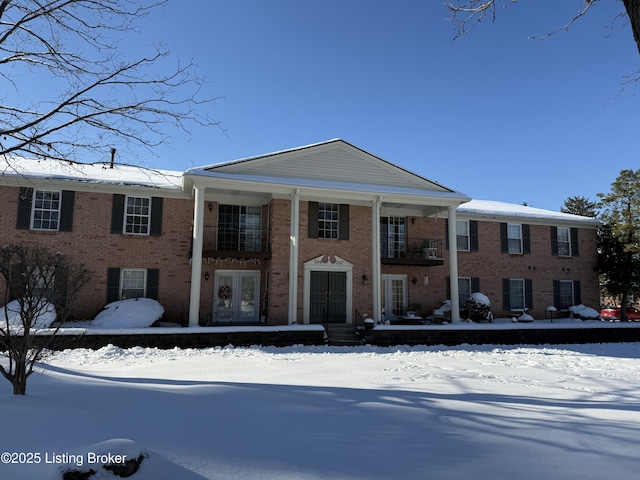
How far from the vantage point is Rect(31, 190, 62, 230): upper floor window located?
14969mm

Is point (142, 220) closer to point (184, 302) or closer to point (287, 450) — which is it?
point (184, 302)

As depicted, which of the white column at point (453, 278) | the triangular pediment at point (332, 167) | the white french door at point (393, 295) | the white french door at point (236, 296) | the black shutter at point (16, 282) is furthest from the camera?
the white french door at point (393, 295)

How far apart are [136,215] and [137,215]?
3 cm

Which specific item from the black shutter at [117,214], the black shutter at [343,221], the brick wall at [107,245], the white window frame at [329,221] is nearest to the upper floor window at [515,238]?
the black shutter at [343,221]

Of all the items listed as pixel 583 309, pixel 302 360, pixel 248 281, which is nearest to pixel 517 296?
pixel 583 309

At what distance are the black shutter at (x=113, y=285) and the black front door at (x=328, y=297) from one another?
276 inches

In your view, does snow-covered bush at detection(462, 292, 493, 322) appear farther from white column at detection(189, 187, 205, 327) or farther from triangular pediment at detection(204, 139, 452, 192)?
white column at detection(189, 187, 205, 327)

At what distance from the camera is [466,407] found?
5145 millimetres

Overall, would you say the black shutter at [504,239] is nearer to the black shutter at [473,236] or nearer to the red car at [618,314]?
the black shutter at [473,236]

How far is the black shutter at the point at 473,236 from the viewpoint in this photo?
1983 cm

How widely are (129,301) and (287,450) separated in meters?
12.8

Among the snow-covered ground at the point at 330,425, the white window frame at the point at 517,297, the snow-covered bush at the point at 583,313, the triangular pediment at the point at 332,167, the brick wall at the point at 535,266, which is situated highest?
the triangular pediment at the point at 332,167

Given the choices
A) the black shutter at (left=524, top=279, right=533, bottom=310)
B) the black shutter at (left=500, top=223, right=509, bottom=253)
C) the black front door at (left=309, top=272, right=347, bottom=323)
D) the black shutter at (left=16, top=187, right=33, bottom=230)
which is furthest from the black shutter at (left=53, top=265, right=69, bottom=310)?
the black shutter at (left=524, top=279, right=533, bottom=310)

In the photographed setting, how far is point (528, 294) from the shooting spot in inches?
803
